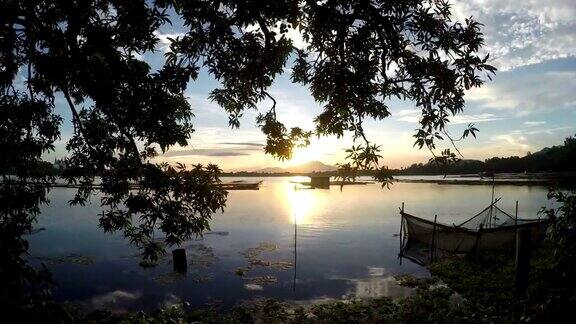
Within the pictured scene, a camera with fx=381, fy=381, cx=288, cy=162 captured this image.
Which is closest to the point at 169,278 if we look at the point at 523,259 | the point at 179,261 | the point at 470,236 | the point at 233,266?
the point at 179,261

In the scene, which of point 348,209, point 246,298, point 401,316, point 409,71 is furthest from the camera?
point 348,209

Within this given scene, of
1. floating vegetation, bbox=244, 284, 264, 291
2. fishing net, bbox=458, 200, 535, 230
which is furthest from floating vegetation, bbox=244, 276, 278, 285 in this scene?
fishing net, bbox=458, 200, 535, 230

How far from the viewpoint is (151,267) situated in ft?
78.3

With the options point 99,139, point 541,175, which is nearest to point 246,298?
point 99,139

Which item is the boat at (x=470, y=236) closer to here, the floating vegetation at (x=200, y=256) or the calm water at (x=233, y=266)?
the calm water at (x=233, y=266)

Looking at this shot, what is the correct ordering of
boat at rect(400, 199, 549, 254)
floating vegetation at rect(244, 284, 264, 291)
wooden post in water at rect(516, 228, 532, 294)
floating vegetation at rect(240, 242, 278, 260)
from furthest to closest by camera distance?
floating vegetation at rect(240, 242, 278, 260)
boat at rect(400, 199, 549, 254)
floating vegetation at rect(244, 284, 264, 291)
wooden post in water at rect(516, 228, 532, 294)

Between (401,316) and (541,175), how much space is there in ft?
491

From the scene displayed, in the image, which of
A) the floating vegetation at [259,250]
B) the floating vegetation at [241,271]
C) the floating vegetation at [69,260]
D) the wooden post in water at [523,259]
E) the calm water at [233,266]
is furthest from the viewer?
the floating vegetation at [259,250]

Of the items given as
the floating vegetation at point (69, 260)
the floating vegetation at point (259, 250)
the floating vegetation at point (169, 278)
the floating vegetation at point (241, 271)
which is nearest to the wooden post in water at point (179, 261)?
the floating vegetation at point (169, 278)

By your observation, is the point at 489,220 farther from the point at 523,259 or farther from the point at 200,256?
the point at 200,256

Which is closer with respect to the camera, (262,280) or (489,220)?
(262,280)

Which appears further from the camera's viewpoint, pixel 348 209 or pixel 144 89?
pixel 348 209

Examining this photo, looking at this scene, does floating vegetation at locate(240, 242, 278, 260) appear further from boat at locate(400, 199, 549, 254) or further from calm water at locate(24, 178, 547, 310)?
boat at locate(400, 199, 549, 254)

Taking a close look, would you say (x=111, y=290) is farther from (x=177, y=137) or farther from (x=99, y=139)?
(x=177, y=137)
